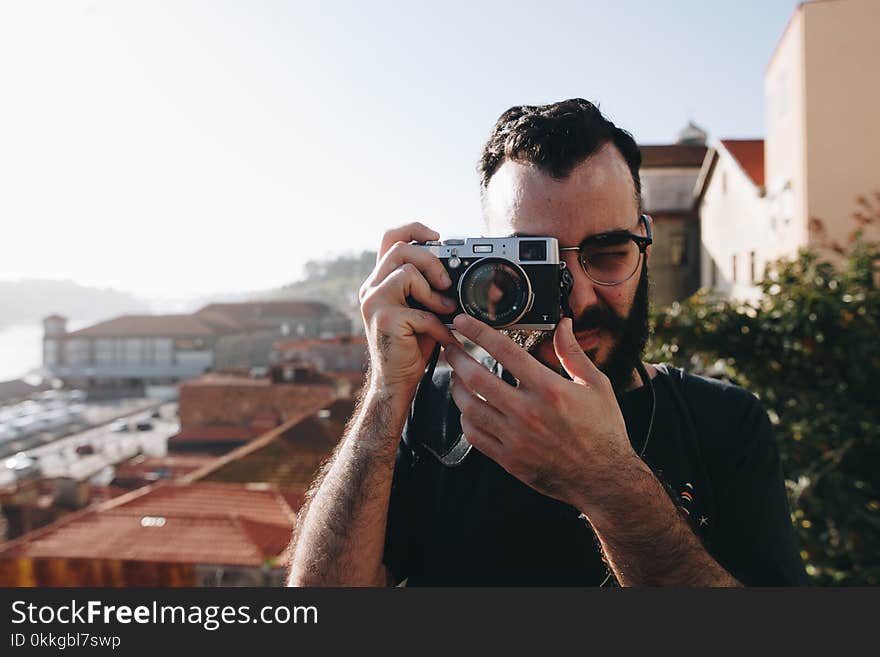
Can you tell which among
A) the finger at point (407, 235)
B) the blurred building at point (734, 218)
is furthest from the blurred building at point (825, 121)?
the finger at point (407, 235)

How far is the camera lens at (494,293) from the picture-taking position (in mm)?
1408

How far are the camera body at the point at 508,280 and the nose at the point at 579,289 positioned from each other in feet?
0.08

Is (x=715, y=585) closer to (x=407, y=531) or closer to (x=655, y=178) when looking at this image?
(x=407, y=531)

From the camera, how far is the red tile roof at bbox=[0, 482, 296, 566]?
22.1ft

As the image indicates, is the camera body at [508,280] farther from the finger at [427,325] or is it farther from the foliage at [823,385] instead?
the foliage at [823,385]

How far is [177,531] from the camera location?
7293 mm

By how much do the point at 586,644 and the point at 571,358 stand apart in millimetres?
680

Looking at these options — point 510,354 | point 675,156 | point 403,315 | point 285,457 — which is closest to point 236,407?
point 285,457

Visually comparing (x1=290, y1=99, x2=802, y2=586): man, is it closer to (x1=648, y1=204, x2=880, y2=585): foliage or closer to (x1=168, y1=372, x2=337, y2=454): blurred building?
(x1=648, y1=204, x2=880, y2=585): foliage

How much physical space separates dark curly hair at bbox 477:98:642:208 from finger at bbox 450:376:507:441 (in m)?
0.54

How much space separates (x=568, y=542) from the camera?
1396 mm

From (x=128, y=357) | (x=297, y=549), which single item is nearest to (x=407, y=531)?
(x=297, y=549)

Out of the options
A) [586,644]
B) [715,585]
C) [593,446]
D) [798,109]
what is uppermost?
[798,109]

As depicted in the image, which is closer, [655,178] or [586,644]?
[586,644]
